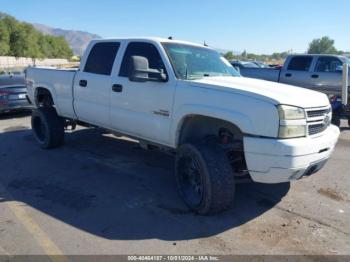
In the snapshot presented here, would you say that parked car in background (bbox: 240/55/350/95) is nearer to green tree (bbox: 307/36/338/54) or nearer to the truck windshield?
the truck windshield

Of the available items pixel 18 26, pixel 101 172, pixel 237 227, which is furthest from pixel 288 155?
pixel 18 26

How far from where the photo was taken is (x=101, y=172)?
5859mm

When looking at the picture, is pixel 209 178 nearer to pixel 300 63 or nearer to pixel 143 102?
pixel 143 102

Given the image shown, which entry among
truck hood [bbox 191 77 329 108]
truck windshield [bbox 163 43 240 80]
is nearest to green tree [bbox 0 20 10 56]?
truck windshield [bbox 163 43 240 80]

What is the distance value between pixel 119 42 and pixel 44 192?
8.04 ft

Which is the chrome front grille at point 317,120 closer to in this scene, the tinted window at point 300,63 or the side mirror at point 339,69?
the side mirror at point 339,69

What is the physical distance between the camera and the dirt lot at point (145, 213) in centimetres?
366

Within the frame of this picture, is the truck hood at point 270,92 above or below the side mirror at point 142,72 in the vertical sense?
below

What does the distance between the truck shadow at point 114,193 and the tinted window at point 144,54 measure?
1616 millimetres

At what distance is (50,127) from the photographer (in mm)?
6949

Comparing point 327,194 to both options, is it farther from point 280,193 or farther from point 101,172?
point 101,172

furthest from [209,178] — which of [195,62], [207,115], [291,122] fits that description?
[195,62]

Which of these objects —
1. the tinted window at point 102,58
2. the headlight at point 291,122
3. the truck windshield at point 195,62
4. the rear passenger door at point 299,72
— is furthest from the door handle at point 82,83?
the rear passenger door at point 299,72

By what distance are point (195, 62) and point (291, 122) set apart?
1.80 meters
